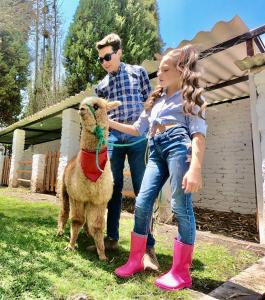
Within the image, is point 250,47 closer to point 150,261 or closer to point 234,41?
point 234,41

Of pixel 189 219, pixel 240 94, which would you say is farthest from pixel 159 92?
pixel 240 94

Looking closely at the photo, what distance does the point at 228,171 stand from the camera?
8.65m

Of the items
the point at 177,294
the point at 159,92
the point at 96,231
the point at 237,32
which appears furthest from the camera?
the point at 237,32

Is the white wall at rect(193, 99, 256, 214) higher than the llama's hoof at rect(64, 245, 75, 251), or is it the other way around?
the white wall at rect(193, 99, 256, 214)

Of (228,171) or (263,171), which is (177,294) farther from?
(228,171)

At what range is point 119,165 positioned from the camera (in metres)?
3.43

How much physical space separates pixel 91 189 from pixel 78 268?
0.70 m

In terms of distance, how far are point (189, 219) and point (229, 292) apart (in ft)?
1.87

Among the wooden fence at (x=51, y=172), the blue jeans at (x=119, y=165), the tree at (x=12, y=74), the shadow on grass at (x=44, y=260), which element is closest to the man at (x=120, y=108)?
the blue jeans at (x=119, y=165)

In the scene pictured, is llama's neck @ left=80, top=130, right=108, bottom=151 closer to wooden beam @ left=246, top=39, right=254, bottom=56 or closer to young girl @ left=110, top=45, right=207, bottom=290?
young girl @ left=110, top=45, right=207, bottom=290

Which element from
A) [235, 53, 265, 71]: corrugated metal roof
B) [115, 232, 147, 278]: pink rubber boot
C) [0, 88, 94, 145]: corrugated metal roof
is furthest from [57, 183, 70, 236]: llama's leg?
[0, 88, 94, 145]: corrugated metal roof

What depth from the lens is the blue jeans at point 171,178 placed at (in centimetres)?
238

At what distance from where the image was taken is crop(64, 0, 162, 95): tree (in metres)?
20.5

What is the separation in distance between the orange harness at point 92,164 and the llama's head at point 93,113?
0.74 ft
